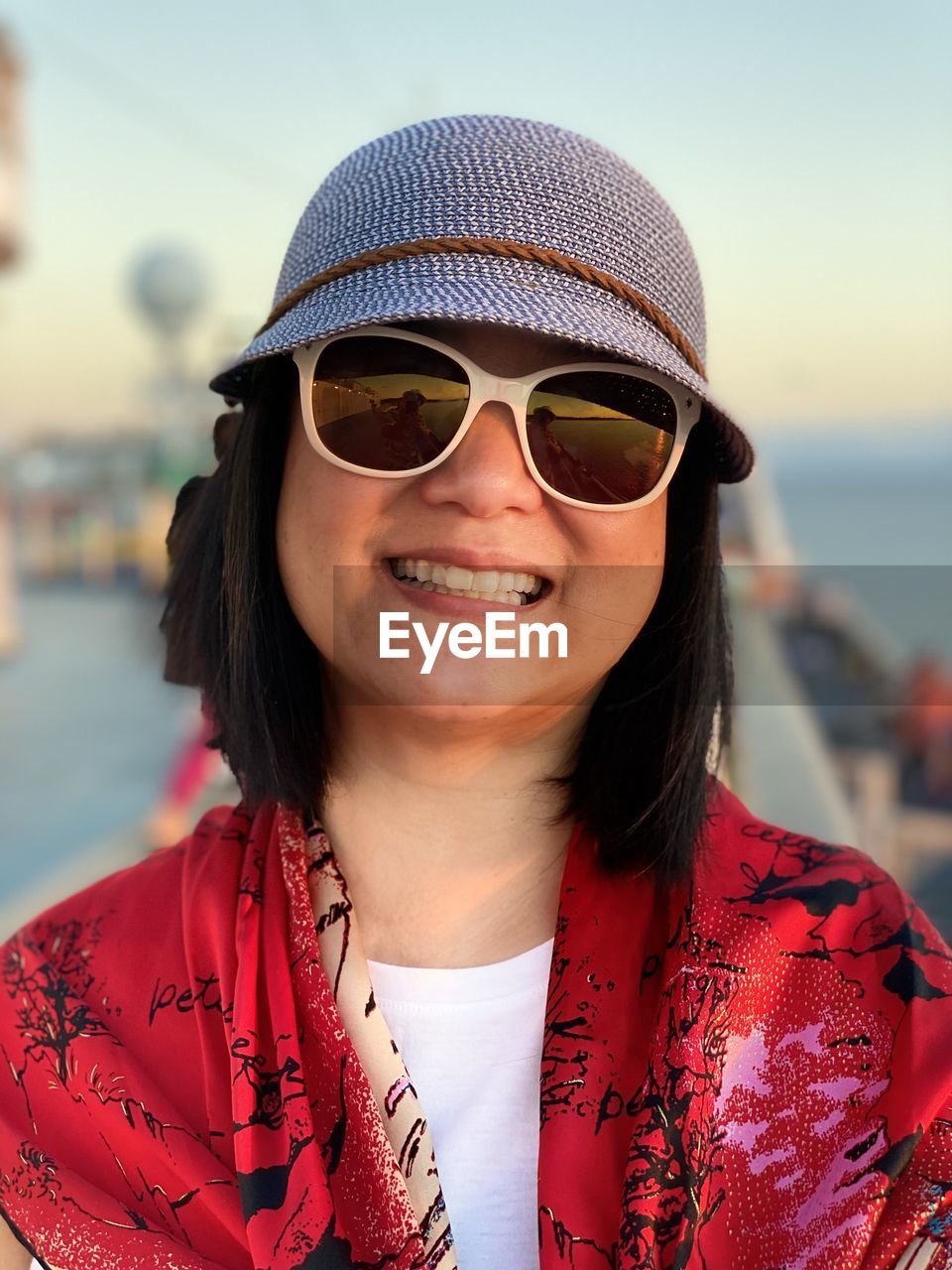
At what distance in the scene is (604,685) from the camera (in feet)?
4.14

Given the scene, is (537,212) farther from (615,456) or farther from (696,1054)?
(696,1054)

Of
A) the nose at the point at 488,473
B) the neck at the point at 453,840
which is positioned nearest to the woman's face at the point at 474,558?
the nose at the point at 488,473

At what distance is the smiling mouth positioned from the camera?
100 centimetres

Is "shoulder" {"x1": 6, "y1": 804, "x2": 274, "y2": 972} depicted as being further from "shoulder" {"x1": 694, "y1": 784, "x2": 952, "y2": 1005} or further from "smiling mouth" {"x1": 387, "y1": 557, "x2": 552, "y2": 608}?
"shoulder" {"x1": 694, "y1": 784, "x2": 952, "y2": 1005}

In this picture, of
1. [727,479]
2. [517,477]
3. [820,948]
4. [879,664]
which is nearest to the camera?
[517,477]

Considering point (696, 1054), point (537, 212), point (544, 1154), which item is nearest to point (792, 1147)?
point (696, 1054)

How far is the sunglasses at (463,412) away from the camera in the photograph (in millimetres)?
974

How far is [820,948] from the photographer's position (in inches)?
43.1

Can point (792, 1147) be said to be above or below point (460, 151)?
below

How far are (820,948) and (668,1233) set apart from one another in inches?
12.5

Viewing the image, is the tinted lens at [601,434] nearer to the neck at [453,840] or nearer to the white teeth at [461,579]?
the white teeth at [461,579]

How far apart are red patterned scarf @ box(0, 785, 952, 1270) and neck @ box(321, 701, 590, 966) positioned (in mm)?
46

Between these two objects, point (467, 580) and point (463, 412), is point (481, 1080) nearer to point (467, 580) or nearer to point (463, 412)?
point (467, 580)

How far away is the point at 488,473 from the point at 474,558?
3.1 inches
